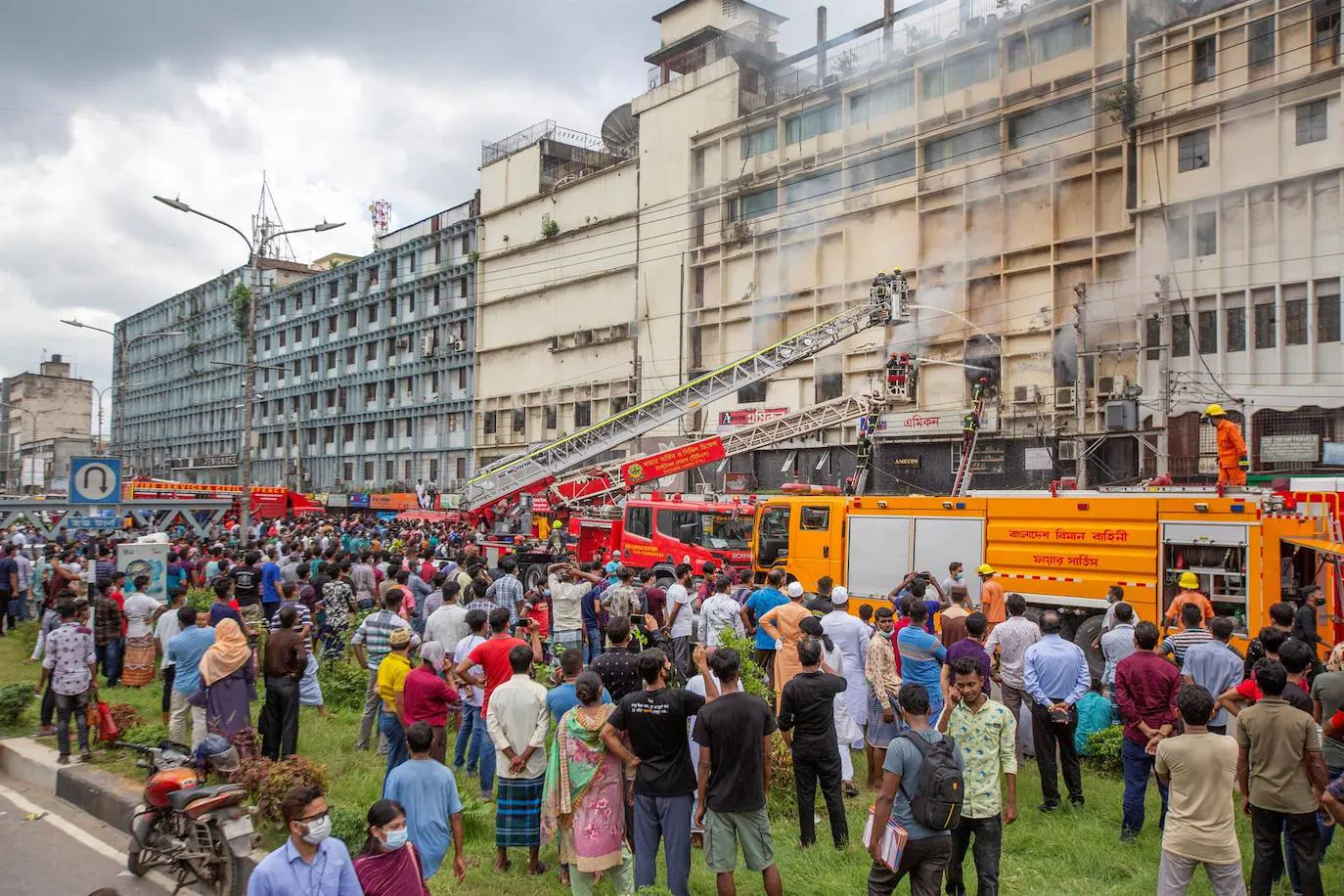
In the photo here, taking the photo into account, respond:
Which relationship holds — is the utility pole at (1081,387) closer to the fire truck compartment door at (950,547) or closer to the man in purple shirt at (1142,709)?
the fire truck compartment door at (950,547)

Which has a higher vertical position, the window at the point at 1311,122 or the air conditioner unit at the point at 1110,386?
the window at the point at 1311,122

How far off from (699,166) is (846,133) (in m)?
7.57

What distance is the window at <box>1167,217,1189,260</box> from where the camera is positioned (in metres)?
24.2

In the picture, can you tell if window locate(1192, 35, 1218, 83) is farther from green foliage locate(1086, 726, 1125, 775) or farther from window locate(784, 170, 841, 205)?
green foliage locate(1086, 726, 1125, 775)

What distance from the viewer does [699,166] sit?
37906 millimetres

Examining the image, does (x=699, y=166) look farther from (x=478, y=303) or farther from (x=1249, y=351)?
(x=1249, y=351)

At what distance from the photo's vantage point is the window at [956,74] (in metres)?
28.7

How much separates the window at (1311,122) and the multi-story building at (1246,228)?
23mm

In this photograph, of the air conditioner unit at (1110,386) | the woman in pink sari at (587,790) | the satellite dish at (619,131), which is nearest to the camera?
the woman in pink sari at (587,790)

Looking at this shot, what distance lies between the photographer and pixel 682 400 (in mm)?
26484

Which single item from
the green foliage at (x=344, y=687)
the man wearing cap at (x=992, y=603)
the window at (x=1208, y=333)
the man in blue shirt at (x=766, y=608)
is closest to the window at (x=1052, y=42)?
the window at (x=1208, y=333)

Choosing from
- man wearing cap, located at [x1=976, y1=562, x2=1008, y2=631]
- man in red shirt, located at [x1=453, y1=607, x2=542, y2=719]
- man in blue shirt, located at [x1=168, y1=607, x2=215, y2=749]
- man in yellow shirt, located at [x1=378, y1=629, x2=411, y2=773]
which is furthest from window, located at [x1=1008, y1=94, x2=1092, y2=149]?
man in blue shirt, located at [x1=168, y1=607, x2=215, y2=749]

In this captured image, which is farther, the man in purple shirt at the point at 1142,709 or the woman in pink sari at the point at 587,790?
the man in purple shirt at the point at 1142,709

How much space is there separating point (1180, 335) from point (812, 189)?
1383 centimetres
